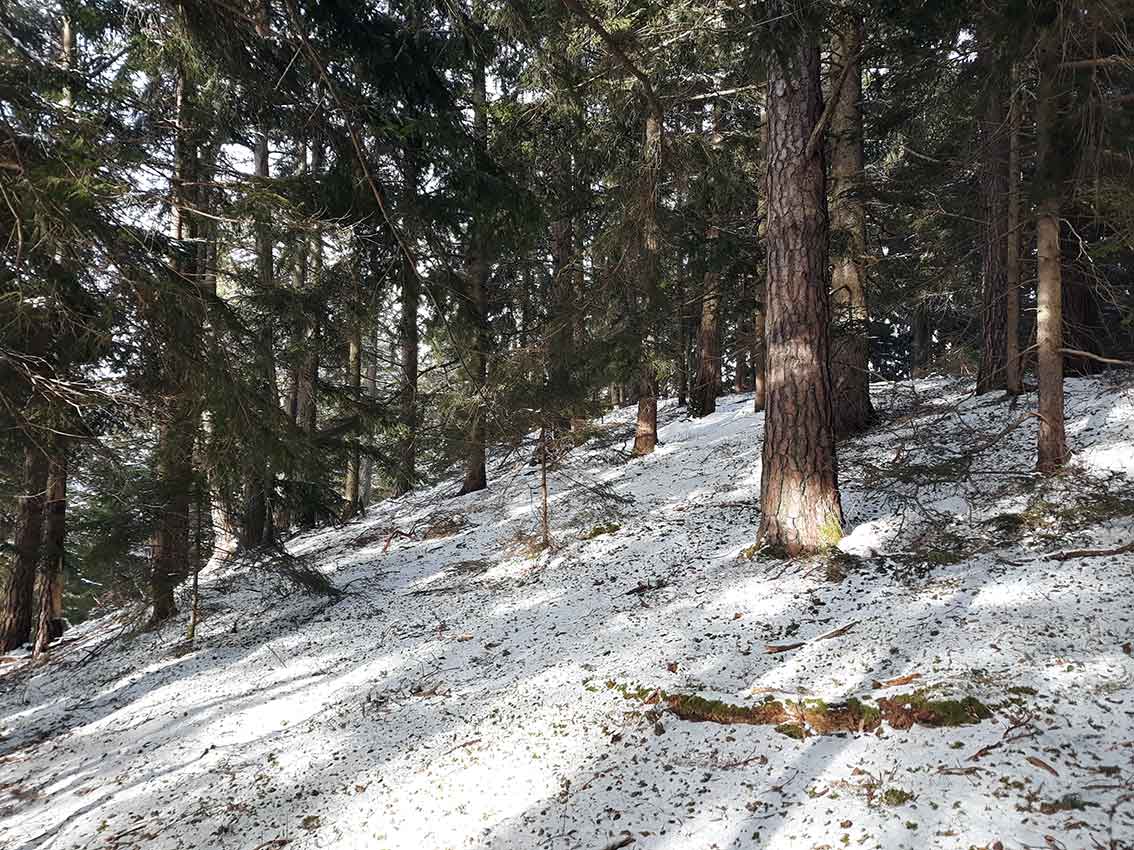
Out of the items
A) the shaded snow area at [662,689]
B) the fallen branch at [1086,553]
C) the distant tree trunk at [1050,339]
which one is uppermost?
the distant tree trunk at [1050,339]

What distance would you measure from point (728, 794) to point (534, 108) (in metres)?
8.64

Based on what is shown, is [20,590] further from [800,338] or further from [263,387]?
[800,338]

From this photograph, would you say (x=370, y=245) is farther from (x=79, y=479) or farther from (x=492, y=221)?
(x=79, y=479)

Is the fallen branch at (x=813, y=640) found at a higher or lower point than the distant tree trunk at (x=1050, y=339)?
lower

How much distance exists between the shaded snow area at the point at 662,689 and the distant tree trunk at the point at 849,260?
39.0 inches

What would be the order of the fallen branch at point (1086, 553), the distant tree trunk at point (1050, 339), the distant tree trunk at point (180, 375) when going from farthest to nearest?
the distant tree trunk at point (1050, 339) → the fallen branch at point (1086, 553) → the distant tree trunk at point (180, 375)

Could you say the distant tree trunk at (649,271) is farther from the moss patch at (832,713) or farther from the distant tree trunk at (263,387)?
the moss patch at (832,713)

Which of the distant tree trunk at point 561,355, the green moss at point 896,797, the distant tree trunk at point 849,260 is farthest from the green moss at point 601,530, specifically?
the green moss at point 896,797

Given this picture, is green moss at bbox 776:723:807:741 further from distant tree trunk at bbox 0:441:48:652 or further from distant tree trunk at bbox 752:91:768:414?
distant tree trunk at bbox 0:441:48:652

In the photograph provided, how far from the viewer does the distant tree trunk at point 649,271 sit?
6.41 meters

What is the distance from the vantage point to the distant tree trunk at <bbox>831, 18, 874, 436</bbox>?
823cm

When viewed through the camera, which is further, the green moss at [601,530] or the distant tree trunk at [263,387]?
the green moss at [601,530]

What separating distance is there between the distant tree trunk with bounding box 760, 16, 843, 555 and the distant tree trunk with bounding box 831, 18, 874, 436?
2.28 metres

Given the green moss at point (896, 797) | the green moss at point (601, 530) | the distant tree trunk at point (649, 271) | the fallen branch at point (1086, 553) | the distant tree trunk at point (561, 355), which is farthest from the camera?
the green moss at point (601, 530)
